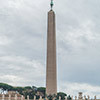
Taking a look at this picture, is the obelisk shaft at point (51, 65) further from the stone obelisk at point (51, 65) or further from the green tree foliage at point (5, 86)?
the green tree foliage at point (5, 86)

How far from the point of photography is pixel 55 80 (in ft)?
268

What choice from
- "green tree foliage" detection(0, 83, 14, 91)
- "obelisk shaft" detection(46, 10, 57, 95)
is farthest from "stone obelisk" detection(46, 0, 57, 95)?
"green tree foliage" detection(0, 83, 14, 91)

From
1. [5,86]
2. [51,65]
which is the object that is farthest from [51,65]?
[5,86]

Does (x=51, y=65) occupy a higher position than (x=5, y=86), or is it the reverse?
(x=51, y=65)

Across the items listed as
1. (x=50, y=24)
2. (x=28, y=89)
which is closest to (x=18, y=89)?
(x=28, y=89)

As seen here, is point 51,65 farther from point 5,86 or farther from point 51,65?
point 5,86

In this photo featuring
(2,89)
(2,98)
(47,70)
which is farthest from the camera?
(2,89)

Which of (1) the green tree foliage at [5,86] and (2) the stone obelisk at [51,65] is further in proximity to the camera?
(1) the green tree foliage at [5,86]

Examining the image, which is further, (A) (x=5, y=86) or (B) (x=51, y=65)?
(A) (x=5, y=86)

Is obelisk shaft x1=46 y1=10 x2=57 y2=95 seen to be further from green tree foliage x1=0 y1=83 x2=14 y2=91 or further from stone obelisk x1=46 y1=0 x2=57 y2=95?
green tree foliage x1=0 y1=83 x2=14 y2=91

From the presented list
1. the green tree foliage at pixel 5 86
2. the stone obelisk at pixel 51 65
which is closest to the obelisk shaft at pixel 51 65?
the stone obelisk at pixel 51 65

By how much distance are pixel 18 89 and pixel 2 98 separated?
27444 mm

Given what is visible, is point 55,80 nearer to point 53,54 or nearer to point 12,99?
point 53,54

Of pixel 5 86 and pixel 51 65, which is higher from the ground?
pixel 51 65
